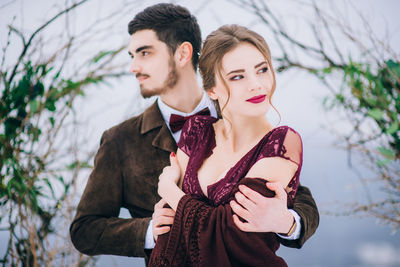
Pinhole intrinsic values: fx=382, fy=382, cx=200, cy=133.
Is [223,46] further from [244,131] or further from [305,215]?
[305,215]

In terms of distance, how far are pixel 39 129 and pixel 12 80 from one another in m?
0.27

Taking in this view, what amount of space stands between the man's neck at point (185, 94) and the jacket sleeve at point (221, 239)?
63 centimetres

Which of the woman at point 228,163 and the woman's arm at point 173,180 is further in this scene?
the woman's arm at point 173,180

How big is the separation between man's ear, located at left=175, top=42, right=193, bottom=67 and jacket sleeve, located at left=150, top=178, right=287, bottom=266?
29.7 inches

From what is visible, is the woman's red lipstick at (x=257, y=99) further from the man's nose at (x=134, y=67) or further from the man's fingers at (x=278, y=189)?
the man's nose at (x=134, y=67)

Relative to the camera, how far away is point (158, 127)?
1874 mm

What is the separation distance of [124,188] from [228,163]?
25.2 inches

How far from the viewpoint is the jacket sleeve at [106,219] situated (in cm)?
168

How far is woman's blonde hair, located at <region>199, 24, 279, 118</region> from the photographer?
1406mm

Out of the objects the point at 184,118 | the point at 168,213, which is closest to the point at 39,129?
the point at 184,118

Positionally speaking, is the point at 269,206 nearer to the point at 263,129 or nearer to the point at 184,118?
the point at 263,129

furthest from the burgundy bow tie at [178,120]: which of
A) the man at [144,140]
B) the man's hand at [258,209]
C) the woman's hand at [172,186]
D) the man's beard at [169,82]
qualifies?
the man's hand at [258,209]

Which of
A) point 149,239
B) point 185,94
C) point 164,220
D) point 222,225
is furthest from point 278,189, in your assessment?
point 185,94

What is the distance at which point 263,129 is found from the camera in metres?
1.43
